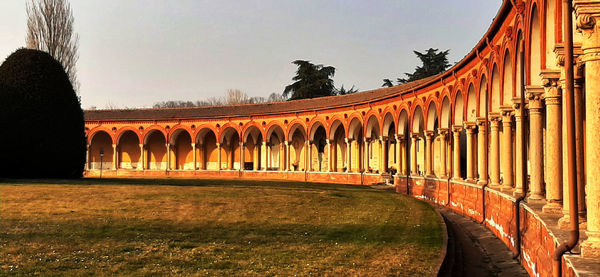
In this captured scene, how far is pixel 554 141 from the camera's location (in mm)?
9250

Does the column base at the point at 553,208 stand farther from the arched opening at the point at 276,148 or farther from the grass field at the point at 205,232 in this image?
the arched opening at the point at 276,148

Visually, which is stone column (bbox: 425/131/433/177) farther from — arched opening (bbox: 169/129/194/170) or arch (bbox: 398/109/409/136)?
arched opening (bbox: 169/129/194/170)

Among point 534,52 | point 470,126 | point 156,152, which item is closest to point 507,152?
point 534,52

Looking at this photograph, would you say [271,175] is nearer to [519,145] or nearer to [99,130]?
[99,130]

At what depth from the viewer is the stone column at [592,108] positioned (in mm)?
6277

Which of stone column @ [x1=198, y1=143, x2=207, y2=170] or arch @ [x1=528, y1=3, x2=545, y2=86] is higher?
arch @ [x1=528, y1=3, x2=545, y2=86]

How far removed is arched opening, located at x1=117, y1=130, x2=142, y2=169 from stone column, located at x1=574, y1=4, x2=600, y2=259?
156 ft

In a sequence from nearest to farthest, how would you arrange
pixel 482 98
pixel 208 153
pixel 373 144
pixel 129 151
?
pixel 482 98
pixel 373 144
pixel 208 153
pixel 129 151

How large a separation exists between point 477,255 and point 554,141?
405 centimetres

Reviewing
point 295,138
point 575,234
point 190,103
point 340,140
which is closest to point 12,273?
point 575,234

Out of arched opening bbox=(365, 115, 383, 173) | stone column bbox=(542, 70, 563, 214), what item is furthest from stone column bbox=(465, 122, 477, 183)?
arched opening bbox=(365, 115, 383, 173)

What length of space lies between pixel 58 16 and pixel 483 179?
28.9 metres

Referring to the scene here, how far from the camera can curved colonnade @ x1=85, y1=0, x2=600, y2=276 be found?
8.38 meters

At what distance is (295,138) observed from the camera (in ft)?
152
